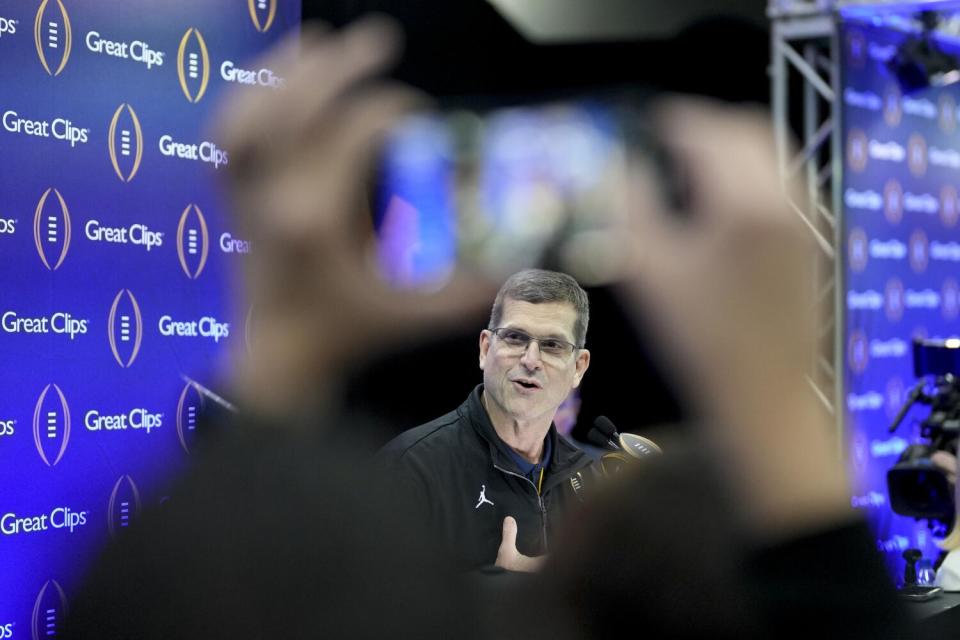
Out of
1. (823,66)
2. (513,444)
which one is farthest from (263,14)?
(823,66)

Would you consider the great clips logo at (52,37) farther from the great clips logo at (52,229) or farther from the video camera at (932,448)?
the video camera at (932,448)

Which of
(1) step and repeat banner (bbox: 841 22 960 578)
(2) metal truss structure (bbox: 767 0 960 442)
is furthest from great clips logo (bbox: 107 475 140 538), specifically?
(1) step and repeat banner (bbox: 841 22 960 578)

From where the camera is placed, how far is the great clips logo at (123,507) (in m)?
0.53

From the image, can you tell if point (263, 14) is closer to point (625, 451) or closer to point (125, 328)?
point (625, 451)

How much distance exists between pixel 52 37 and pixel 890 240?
176 inches

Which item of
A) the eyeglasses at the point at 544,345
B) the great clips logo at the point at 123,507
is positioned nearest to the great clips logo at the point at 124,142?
the eyeglasses at the point at 544,345

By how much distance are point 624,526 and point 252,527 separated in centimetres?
16

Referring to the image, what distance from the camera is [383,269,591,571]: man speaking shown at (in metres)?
0.59

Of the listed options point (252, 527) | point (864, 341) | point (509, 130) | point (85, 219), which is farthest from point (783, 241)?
point (864, 341)

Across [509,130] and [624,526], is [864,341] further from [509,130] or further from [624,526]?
[624,526]

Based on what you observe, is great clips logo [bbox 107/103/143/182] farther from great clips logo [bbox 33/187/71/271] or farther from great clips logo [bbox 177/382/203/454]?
great clips logo [bbox 177/382/203/454]

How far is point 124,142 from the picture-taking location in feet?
8.87

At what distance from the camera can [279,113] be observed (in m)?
0.44

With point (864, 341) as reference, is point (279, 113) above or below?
below
